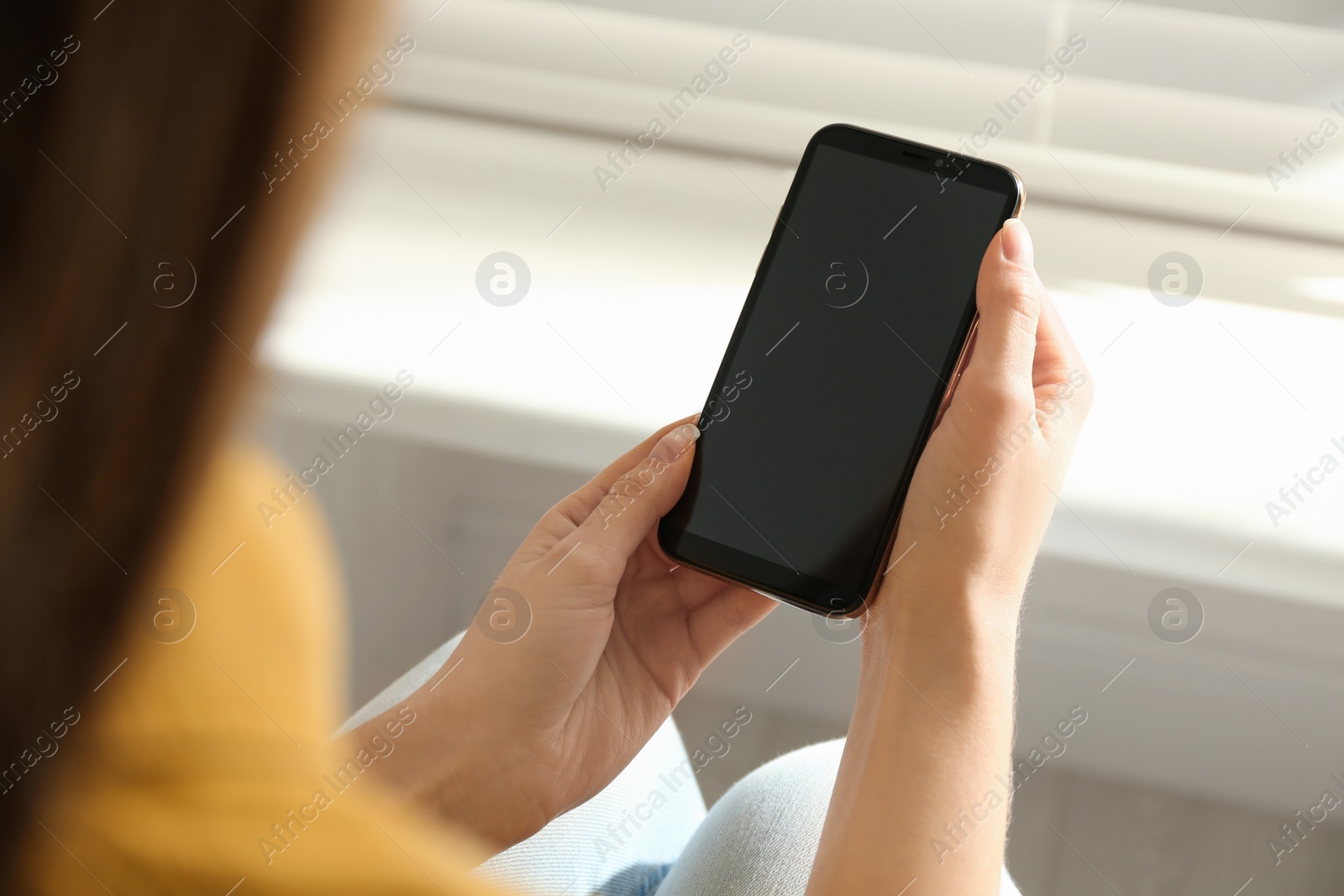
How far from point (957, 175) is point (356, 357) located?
0.62 meters

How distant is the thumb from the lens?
1.65 ft

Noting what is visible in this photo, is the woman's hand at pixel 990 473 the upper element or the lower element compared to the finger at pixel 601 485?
lower

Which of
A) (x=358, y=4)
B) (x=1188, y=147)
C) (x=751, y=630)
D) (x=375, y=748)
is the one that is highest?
(x=358, y=4)

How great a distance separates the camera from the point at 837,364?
50cm

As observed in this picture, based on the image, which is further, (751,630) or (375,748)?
(751,630)

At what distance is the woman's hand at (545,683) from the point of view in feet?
1.62

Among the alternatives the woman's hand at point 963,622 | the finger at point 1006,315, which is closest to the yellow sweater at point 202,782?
the woman's hand at point 963,622

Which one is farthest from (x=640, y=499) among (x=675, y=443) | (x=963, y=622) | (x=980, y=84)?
(x=980, y=84)

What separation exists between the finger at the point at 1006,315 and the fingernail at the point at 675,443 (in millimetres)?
152

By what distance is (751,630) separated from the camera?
0.95 meters

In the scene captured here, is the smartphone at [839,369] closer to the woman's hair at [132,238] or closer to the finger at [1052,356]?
the finger at [1052,356]

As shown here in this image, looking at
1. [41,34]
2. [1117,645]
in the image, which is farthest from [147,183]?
[1117,645]

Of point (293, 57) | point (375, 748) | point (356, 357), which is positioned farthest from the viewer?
point (356, 357)

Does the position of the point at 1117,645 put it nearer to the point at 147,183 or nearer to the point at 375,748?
the point at 375,748
